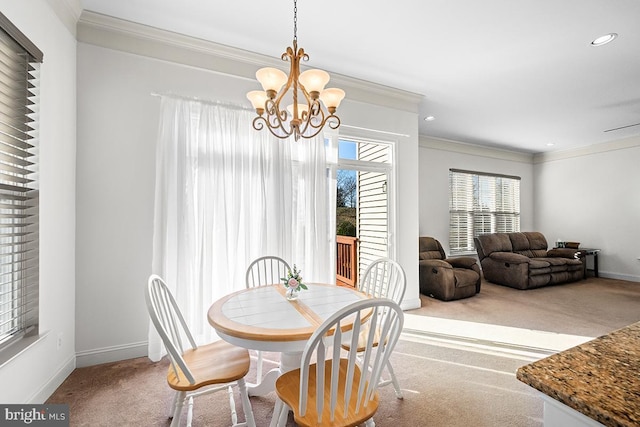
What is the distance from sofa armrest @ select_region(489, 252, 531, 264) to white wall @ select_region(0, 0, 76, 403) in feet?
20.4

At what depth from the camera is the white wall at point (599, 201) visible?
18.8 ft

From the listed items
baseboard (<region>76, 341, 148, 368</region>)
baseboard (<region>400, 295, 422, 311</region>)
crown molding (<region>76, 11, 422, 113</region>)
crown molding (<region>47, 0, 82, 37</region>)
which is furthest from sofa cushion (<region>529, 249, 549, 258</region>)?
crown molding (<region>47, 0, 82, 37</region>)

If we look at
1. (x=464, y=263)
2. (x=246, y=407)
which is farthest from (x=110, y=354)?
(x=464, y=263)

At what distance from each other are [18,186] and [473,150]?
716 centimetres

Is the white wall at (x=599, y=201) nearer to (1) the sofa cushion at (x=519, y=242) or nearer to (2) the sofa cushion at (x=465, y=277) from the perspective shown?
(1) the sofa cushion at (x=519, y=242)

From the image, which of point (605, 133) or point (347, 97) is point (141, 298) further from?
point (605, 133)

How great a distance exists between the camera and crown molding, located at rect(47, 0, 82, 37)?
2062 millimetres

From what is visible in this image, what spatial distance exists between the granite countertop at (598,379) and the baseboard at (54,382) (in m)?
2.68

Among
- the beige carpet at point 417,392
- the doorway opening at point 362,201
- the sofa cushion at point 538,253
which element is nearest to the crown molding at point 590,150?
the sofa cushion at point 538,253

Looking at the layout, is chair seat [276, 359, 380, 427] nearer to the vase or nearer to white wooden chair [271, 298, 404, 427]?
white wooden chair [271, 298, 404, 427]

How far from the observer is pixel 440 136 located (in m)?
5.90

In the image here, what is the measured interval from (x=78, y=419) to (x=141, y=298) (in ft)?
3.02

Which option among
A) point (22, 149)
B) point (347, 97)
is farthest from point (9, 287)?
point (347, 97)

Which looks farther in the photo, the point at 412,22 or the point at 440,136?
the point at 440,136
